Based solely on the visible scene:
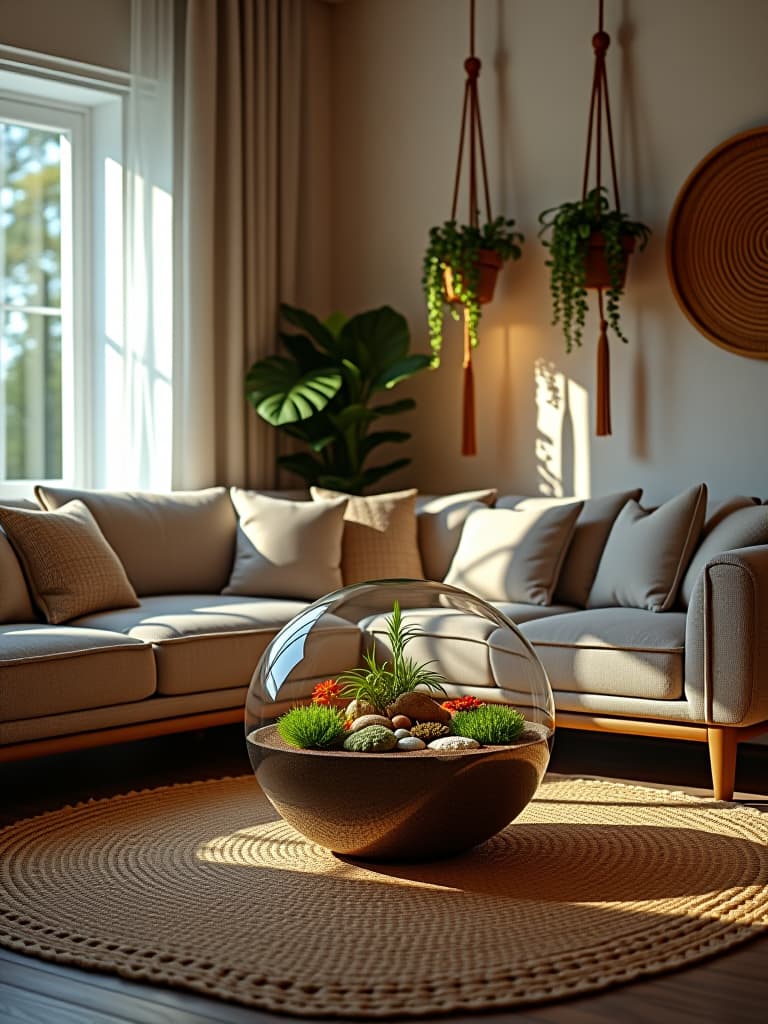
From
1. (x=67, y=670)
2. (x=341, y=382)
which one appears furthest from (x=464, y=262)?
(x=67, y=670)

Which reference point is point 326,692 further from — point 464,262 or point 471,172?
point 471,172

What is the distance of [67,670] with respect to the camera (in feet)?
11.5

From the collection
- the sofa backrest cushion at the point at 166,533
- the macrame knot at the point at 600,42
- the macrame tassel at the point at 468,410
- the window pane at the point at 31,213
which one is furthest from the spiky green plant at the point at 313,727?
the macrame knot at the point at 600,42

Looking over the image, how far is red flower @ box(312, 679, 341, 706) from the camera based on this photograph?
9.28 ft

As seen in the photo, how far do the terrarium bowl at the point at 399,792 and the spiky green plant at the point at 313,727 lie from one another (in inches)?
1.1

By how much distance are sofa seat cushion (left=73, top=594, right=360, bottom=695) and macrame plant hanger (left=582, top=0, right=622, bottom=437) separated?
1.45 m

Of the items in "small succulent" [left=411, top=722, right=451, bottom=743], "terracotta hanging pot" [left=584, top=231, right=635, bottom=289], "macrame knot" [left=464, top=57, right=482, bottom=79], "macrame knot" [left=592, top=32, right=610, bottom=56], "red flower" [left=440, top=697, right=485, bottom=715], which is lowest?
"small succulent" [left=411, top=722, right=451, bottom=743]

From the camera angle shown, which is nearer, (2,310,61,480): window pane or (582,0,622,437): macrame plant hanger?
(582,0,622,437): macrame plant hanger

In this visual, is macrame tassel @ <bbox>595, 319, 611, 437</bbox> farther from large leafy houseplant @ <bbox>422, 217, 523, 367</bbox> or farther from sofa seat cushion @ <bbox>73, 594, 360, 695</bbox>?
sofa seat cushion @ <bbox>73, 594, 360, 695</bbox>

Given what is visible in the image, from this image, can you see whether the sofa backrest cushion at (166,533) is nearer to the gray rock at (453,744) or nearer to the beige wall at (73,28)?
the beige wall at (73,28)

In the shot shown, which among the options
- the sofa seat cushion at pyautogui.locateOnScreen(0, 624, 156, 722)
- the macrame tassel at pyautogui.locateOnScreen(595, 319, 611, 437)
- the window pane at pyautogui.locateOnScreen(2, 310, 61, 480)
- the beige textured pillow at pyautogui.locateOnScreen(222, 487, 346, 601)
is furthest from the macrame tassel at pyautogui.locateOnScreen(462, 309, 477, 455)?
the sofa seat cushion at pyautogui.locateOnScreen(0, 624, 156, 722)

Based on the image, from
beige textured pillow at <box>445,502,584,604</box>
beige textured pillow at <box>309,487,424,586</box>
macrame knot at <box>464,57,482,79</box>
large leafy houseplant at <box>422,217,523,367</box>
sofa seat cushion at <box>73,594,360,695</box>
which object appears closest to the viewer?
sofa seat cushion at <box>73,594,360,695</box>

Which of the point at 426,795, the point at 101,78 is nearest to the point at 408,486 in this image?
the point at 101,78

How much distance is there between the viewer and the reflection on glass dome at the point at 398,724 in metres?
2.74
